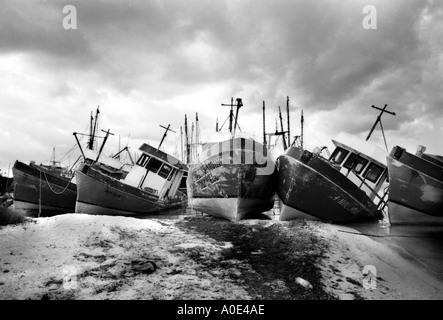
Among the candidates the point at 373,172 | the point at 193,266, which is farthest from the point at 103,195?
the point at 373,172

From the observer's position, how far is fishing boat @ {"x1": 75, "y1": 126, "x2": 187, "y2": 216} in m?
12.7

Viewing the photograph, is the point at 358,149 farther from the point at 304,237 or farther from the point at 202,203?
the point at 202,203

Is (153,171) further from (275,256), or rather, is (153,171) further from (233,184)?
(275,256)

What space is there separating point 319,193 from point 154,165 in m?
10.7

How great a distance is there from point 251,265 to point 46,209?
16.5m

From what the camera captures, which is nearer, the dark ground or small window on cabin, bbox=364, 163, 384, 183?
the dark ground

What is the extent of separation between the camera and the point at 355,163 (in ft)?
37.7

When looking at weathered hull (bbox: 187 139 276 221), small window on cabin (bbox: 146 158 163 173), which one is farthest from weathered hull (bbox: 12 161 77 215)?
weathered hull (bbox: 187 139 276 221)

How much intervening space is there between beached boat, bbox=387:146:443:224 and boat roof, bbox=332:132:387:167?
0.82m

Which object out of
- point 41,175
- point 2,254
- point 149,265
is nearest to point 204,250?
point 149,265

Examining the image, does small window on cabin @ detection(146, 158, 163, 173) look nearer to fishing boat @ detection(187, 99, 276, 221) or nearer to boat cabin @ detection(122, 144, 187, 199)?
boat cabin @ detection(122, 144, 187, 199)

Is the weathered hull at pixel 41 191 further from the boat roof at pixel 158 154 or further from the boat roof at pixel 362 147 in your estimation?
the boat roof at pixel 362 147

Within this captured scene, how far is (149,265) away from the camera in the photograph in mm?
4262
